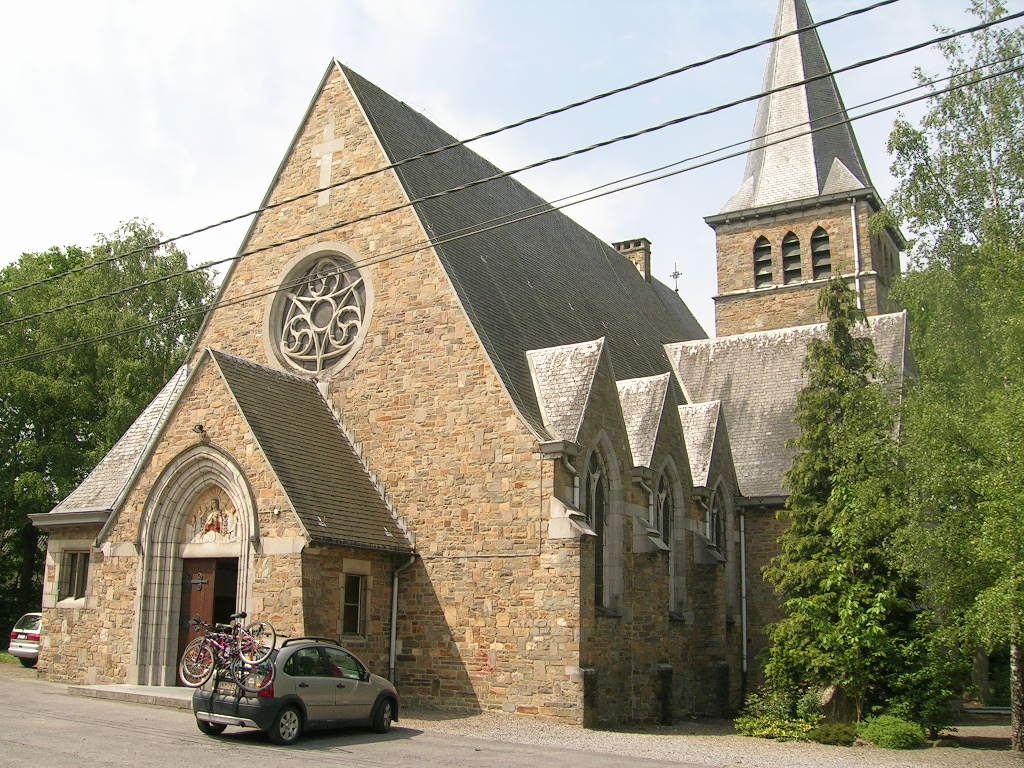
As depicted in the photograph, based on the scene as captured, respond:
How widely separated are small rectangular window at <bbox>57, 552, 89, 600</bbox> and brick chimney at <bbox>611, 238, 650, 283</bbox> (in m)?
21.0

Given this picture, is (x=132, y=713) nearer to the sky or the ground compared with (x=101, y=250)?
nearer to the ground

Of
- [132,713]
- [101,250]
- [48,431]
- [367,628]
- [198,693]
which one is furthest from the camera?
[101,250]

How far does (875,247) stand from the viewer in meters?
32.6

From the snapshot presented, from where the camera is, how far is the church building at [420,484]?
16547 millimetres

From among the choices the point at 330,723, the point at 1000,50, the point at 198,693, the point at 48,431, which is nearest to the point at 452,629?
the point at 330,723

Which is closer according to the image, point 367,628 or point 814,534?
point 367,628

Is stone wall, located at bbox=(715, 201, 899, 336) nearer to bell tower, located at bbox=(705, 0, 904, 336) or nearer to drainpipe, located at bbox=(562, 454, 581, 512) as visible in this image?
bell tower, located at bbox=(705, 0, 904, 336)

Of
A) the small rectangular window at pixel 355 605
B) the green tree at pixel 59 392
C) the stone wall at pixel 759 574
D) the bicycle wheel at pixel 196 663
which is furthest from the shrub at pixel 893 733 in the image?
the green tree at pixel 59 392

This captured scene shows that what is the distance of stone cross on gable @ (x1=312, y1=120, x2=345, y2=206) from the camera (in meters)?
20.9

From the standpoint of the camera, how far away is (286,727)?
12.0 metres

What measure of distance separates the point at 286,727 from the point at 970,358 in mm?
12198

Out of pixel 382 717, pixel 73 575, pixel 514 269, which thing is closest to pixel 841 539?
pixel 382 717

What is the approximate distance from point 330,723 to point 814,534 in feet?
32.6

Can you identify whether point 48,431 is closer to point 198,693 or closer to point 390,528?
point 390,528
